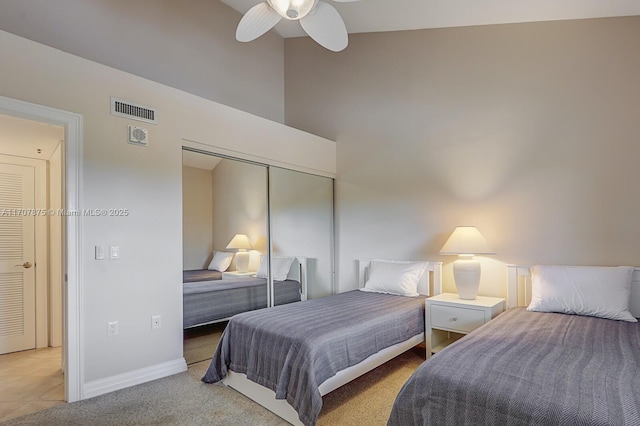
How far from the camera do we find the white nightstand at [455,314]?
3123 mm

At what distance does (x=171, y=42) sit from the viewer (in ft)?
12.9

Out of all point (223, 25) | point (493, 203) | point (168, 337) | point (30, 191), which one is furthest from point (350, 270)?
point (30, 191)

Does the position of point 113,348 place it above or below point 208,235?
below

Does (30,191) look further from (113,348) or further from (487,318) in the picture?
(487,318)

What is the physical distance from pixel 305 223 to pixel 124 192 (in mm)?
2017

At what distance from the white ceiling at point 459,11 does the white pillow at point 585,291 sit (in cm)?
215

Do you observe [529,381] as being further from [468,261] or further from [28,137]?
[28,137]

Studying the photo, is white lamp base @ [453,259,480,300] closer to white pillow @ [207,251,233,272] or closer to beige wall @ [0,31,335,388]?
white pillow @ [207,251,233,272]

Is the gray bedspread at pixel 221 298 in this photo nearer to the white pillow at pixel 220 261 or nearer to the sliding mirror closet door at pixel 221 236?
the sliding mirror closet door at pixel 221 236

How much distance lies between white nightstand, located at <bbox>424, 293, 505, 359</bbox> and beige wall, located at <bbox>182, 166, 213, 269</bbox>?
82.7 inches

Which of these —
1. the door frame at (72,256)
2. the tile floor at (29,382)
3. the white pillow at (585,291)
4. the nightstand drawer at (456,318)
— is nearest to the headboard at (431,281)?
the nightstand drawer at (456,318)

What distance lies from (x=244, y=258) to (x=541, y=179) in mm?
2903

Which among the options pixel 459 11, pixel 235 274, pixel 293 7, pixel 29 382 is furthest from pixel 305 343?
pixel 459 11

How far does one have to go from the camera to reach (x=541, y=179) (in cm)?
338
